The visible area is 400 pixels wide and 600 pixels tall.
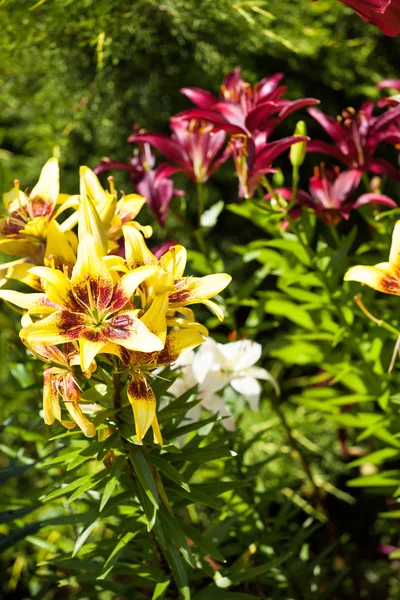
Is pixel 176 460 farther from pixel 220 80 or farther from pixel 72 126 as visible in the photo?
pixel 220 80

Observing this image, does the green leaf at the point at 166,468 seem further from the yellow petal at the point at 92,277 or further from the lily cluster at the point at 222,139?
the lily cluster at the point at 222,139

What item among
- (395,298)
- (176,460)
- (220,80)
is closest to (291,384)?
(395,298)

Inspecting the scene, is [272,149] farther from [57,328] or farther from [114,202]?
[57,328]

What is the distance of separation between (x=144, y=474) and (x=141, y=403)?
0.08 metres

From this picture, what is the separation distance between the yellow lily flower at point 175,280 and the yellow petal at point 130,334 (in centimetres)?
3

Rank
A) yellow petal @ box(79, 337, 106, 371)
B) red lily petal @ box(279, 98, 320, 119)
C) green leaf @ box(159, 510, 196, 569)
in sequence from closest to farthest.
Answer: yellow petal @ box(79, 337, 106, 371) → green leaf @ box(159, 510, 196, 569) → red lily petal @ box(279, 98, 320, 119)

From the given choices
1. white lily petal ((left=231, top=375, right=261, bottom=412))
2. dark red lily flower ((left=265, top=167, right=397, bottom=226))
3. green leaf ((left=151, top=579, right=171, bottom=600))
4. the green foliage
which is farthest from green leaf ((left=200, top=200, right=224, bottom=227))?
green leaf ((left=151, top=579, right=171, bottom=600))

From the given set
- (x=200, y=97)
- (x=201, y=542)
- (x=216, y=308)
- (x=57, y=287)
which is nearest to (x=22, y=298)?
(x=57, y=287)

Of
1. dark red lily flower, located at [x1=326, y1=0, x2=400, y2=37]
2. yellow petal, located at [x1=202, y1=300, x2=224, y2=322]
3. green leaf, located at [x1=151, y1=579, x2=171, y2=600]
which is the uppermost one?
dark red lily flower, located at [x1=326, y1=0, x2=400, y2=37]

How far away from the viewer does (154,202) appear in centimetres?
80

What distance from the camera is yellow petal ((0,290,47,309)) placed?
51 centimetres

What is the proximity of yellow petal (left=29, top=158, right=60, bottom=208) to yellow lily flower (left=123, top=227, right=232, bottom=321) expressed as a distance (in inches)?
5.3

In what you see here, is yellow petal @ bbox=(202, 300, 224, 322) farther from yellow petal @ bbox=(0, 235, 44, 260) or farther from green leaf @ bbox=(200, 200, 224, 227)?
green leaf @ bbox=(200, 200, 224, 227)

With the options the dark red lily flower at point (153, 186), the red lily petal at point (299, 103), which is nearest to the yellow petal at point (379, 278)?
the red lily petal at point (299, 103)
